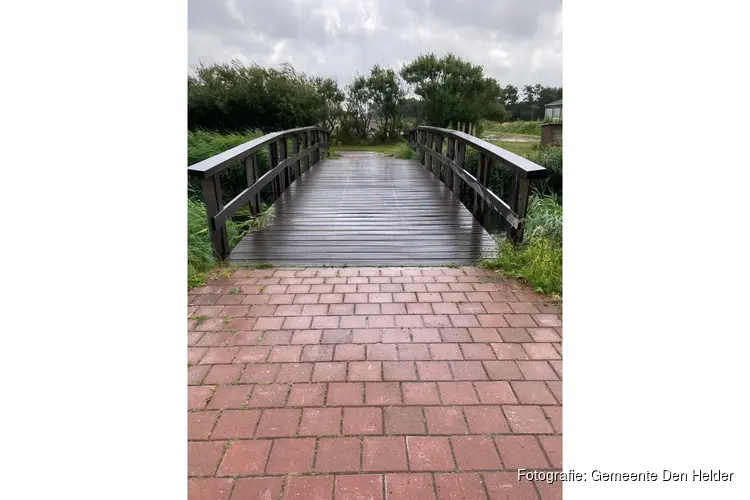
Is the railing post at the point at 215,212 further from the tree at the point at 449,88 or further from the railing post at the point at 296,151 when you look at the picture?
the tree at the point at 449,88

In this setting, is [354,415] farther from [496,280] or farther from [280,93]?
[280,93]

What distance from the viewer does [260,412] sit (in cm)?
163

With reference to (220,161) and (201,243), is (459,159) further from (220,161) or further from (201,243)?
(201,243)

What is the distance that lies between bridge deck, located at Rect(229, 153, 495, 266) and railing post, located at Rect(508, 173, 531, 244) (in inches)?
9.5

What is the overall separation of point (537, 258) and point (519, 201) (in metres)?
0.49

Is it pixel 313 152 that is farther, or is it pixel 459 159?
pixel 313 152

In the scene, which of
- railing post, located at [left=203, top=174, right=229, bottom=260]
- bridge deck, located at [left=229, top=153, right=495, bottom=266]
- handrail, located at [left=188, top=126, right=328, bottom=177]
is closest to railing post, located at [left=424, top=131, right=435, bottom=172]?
bridge deck, located at [left=229, top=153, right=495, bottom=266]

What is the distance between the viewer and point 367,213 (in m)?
4.93

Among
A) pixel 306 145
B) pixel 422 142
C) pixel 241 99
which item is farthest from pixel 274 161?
pixel 241 99

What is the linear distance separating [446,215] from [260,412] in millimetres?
3484

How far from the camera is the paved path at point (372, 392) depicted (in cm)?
135

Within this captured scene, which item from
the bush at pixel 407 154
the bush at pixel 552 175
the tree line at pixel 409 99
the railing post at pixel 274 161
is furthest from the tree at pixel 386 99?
the railing post at pixel 274 161

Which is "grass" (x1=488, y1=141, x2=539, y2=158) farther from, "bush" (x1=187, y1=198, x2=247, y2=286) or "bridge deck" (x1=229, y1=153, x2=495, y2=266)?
"bush" (x1=187, y1=198, x2=247, y2=286)
